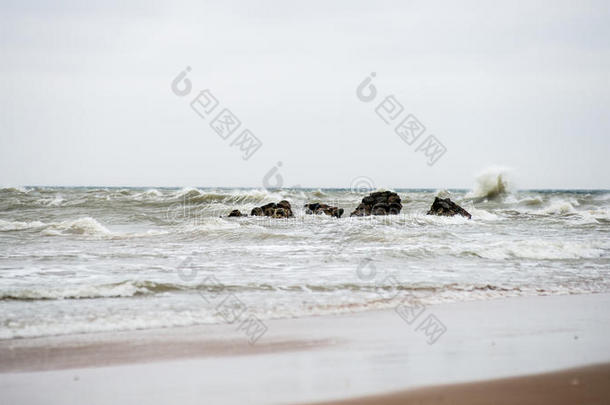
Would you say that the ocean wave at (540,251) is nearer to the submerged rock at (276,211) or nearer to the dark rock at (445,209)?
the dark rock at (445,209)

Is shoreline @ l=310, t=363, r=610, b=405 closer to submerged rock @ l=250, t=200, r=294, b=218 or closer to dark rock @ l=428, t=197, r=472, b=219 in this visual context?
dark rock @ l=428, t=197, r=472, b=219

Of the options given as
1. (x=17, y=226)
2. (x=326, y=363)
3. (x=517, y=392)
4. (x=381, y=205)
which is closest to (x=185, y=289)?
(x=326, y=363)

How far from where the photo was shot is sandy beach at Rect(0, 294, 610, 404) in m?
3.40

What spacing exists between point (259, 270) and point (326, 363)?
4370 millimetres

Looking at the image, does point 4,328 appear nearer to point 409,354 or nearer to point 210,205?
point 409,354

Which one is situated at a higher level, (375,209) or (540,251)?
(375,209)

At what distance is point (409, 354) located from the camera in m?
4.28

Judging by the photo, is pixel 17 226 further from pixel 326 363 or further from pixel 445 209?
pixel 326 363

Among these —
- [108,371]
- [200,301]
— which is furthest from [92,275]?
[108,371]

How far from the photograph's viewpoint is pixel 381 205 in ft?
64.2

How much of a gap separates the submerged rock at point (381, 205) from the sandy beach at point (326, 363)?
13834mm

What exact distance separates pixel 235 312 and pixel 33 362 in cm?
211

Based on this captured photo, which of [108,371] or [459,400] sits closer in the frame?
[459,400]

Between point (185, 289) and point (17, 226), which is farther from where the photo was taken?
point (17, 226)
